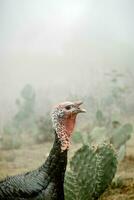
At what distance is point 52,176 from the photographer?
3.34 m

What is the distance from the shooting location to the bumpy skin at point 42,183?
3.28 m

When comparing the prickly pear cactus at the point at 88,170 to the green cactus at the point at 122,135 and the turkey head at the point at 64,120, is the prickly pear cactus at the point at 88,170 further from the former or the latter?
the green cactus at the point at 122,135

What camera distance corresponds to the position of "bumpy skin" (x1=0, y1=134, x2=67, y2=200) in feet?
10.8

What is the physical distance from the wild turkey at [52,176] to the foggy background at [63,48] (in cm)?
73

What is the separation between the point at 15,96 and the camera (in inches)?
166

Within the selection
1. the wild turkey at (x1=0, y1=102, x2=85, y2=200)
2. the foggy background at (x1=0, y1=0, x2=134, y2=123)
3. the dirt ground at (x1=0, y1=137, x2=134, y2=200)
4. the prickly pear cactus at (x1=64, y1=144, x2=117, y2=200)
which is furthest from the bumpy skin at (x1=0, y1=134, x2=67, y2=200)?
the foggy background at (x1=0, y1=0, x2=134, y2=123)

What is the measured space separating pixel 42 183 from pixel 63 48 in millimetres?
1166

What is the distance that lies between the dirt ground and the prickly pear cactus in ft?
0.84

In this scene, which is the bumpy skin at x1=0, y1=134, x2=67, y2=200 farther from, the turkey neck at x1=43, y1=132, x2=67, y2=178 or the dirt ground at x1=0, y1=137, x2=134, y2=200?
the dirt ground at x1=0, y1=137, x2=134, y2=200

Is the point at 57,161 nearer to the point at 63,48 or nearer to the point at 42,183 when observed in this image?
the point at 42,183

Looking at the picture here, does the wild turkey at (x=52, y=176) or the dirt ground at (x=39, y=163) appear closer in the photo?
the wild turkey at (x=52, y=176)

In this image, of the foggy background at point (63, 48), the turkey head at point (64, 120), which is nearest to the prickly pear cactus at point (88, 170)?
the turkey head at point (64, 120)

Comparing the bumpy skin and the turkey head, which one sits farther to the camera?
the turkey head

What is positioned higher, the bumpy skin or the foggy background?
the foggy background
